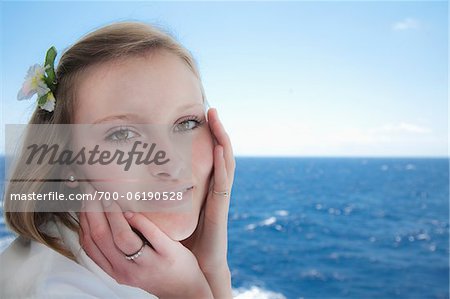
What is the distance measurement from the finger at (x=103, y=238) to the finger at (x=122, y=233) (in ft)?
0.04

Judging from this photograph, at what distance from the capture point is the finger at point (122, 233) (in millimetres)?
800

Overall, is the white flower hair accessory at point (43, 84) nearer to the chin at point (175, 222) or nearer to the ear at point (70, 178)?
the ear at point (70, 178)

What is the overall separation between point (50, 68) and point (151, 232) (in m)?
0.37

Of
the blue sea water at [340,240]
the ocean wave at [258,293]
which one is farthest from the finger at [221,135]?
the ocean wave at [258,293]

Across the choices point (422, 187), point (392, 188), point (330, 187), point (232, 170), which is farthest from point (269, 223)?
point (232, 170)

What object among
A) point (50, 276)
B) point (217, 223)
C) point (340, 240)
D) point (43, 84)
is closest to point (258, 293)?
point (340, 240)

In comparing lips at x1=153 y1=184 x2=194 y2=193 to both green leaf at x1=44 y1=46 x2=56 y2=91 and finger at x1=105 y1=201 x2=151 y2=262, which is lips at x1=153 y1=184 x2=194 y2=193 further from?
green leaf at x1=44 y1=46 x2=56 y2=91

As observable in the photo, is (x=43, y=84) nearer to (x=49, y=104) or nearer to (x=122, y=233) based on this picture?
(x=49, y=104)

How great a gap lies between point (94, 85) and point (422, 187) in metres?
45.5

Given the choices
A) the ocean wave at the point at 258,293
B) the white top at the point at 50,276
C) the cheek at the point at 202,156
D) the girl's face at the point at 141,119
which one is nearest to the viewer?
the white top at the point at 50,276

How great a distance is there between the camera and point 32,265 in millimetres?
674

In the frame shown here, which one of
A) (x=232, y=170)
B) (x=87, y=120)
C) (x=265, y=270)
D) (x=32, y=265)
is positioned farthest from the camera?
(x=265, y=270)

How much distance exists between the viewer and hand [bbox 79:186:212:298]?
81 centimetres

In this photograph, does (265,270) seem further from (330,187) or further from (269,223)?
(330,187)
